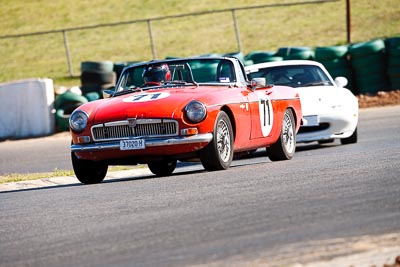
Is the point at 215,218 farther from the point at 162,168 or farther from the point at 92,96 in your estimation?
the point at 92,96

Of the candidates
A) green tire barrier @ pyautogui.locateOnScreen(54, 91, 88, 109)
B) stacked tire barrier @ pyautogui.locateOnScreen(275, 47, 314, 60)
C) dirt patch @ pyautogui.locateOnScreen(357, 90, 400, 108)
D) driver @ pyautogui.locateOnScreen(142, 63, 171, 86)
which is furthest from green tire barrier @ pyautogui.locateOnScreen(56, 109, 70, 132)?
driver @ pyautogui.locateOnScreen(142, 63, 171, 86)

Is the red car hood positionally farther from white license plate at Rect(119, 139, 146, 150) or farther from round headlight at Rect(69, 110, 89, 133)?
white license plate at Rect(119, 139, 146, 150)

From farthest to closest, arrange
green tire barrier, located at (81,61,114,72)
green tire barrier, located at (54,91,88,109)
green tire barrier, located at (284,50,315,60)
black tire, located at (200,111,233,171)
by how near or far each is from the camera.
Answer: green tire barrier, located at (81,61,114,72), green tire barrier, located at (284,50,315,60), green tire barrier, located at (54,91,88,109), black tire, located at (200,111,233,171)

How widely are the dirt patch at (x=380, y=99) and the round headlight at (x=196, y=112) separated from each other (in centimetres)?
1371

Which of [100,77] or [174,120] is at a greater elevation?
[174,120]

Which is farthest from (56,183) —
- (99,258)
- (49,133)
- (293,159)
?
(49,133)

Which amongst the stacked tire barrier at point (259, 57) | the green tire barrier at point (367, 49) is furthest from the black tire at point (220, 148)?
the green tire barrier at point (367, 49)

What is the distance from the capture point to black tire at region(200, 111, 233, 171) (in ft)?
38.7

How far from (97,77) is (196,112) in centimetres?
1423

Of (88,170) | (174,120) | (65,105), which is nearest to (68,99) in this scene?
(65,105)

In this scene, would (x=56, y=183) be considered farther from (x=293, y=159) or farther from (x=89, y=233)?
(x=89, y=233)

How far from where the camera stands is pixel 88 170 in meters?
12.5

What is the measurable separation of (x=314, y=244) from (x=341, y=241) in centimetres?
17

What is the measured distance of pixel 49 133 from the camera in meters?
24.9
